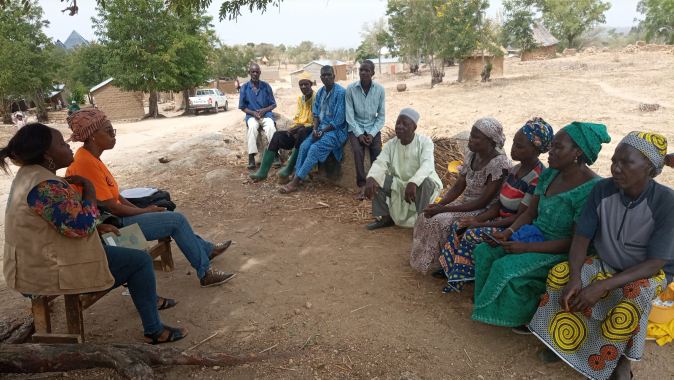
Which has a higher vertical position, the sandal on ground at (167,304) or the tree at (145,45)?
A: the tree at (145,45)

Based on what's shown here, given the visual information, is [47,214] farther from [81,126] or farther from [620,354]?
[620,354]

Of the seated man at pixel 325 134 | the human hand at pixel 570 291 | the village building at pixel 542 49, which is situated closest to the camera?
the human hand at pixel 570 291

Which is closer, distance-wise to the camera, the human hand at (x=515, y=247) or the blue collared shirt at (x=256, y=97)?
the human hand at (x=515, y=247)

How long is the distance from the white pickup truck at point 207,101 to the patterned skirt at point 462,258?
983 inches

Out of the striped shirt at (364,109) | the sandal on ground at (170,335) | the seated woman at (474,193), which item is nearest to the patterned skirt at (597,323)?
the seated woman at (474,193)

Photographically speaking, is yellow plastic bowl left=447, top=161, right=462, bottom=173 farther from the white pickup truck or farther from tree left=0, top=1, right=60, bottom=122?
tree left=0, top=1, right=60, bottom=122

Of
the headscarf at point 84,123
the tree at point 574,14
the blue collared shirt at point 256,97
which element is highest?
the tree at point 574,14

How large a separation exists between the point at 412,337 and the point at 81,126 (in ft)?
9.31

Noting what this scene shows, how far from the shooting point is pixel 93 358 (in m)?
2.46

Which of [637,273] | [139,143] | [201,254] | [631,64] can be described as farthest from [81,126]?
[631,64]

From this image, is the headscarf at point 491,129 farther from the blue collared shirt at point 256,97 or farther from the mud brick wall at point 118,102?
the mud brick wall at point 118,102

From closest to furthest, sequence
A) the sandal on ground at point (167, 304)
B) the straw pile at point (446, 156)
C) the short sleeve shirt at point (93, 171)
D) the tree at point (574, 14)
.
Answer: the short sleeve shirt at point (93, 171) → the sandal on ground at point (167, 304) → the straw pile at point (446, 156) → the tree at point (574, 14)

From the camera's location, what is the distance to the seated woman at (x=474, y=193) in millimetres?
Result: 3664

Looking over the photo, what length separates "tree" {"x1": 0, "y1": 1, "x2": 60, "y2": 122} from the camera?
2250cm
